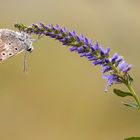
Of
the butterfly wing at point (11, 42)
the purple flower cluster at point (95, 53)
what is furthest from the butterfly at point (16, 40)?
the purple flower cluster at point (95, 53)

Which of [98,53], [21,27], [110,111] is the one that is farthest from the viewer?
[110,111]

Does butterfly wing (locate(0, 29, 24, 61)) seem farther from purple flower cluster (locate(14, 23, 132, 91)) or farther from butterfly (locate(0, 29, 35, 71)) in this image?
purple flower cluster (locate(14, 23, 132, 91))

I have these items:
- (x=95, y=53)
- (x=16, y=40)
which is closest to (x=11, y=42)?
(x=16, y=40)

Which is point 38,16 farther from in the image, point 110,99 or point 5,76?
point 110,99

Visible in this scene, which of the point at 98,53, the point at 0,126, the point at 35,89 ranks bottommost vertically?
the point at 98,53

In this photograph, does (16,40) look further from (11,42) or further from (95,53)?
(95,53)

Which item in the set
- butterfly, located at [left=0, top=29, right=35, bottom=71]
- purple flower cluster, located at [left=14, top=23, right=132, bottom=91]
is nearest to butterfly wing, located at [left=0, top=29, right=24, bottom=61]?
butterfly, located at [left=0, top=29, right=35, bottom=71]

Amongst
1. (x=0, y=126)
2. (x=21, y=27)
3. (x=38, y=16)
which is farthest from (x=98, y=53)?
(x=0, y=126)

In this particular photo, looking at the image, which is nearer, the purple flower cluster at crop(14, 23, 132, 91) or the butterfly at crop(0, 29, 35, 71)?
the purple flower cluster at crop(14, 23, 132, 91)

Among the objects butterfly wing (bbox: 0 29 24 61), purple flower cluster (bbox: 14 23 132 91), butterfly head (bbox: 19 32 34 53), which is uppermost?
butterfly wing (bbox: 0 29 24 61)
